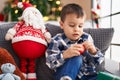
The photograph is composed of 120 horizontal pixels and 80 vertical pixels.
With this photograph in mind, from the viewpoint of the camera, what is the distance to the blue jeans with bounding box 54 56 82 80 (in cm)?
152

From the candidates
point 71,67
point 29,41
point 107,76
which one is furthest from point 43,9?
point 107,76

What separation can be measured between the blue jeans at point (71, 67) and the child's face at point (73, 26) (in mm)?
178

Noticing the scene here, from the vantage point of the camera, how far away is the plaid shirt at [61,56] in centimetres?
163

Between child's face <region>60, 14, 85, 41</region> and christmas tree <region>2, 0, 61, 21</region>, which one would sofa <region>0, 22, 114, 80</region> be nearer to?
child's face <region>60, 14, 85, 41</region>

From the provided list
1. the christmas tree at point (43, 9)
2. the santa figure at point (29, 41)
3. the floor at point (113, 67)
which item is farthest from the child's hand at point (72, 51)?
the christmas tree at point (43, 9)

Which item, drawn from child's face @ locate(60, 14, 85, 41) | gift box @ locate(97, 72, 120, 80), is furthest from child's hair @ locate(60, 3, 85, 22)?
gift box @ locate(97, 72, 120, 80)

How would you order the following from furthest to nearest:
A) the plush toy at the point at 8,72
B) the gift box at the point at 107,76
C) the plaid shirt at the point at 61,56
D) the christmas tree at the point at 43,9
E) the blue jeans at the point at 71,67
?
the christmas tree at the point at 43,9, the plaid shirt at the point at 61,56, the blue jeans at the point at 71,67, the plush toy at the point at 8,72, the gift box at the point at 107,76

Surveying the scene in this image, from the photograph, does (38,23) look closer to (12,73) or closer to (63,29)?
(63,29)

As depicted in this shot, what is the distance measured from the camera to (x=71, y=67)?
1.53 meters

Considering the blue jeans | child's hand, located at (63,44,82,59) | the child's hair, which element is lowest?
the blue jeans

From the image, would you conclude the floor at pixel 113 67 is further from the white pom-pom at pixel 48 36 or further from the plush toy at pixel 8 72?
the plush toy at pixel 8 72

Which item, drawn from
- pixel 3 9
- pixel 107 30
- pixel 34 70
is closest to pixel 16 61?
pixel 34 70

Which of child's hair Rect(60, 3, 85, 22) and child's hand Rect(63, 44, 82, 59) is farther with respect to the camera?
child's hair Rect(60, 3, 85, 22)

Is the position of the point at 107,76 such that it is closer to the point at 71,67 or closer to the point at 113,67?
the point at 71,67
